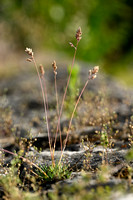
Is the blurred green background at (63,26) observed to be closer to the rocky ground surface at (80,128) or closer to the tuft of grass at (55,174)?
the rocky ground surface at (80,128)

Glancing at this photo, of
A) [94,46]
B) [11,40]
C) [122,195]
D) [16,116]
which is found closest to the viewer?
[122,195]

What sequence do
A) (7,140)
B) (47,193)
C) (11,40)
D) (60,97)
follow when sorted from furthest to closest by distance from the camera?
(11,40)
(60,97)
(7,140)
(47,193)

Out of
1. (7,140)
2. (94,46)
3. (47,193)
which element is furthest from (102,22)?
(47,193)

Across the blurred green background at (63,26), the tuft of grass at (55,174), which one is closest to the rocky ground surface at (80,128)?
the tuft of grass at (55,174)

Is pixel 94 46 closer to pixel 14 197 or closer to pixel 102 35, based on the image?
pixel 102 35

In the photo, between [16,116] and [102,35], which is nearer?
[16,116]

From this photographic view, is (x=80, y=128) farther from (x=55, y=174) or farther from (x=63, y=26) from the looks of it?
(x=63, y=26)
